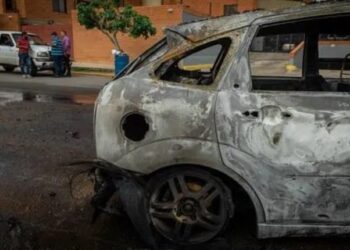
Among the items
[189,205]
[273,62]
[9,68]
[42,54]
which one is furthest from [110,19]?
[189,205]

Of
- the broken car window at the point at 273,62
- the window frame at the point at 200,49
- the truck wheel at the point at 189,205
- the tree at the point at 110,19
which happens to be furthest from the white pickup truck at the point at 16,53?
the truck wheel at the point at 189,205

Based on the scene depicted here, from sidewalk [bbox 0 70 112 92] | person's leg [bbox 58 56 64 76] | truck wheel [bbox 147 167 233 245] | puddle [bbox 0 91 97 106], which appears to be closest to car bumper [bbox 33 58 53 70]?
person's leg [bbox 58 56 64 76]

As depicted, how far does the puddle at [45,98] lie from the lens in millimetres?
11874

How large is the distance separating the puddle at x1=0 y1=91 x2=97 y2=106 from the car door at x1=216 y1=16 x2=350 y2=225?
8604 mm

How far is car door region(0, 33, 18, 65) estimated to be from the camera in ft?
68.4

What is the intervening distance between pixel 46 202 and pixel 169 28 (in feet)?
Answer: 7.01

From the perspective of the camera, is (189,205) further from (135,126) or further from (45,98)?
(45,98)

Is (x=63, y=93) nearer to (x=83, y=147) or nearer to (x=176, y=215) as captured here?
(x=83, y=147)

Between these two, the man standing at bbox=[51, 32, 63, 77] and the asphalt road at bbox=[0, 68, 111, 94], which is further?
the man standing at bbox=[51, 32, 63, 77]

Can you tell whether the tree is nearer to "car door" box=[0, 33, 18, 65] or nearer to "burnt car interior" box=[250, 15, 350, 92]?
"car door" box=[0, 33, 18, 65]

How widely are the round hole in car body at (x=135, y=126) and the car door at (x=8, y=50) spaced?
18.5 meters

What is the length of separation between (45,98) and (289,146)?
9.98 m

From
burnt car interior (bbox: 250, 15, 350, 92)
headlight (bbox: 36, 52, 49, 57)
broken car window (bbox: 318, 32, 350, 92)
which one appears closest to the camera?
burnt car interior (bbox: 250, 15, 350, 92)

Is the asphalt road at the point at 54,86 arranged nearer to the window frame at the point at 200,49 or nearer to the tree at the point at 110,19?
the tree at the point at 110,19
